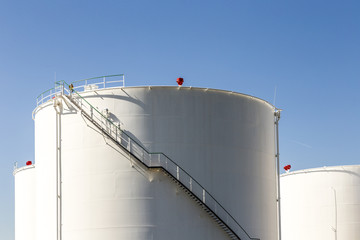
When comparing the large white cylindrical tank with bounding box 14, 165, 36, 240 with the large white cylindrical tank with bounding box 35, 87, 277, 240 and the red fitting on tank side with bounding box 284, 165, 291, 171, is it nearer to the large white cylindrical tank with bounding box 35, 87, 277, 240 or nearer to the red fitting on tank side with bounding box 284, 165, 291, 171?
the large white cylindrical tank with bounding box 35, 87, 277, 240

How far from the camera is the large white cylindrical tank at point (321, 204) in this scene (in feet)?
142

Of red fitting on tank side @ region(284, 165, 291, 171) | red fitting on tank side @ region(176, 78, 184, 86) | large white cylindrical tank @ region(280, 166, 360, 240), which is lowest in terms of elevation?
large white cylindrical tank @ region(280, 166, 360, 240)

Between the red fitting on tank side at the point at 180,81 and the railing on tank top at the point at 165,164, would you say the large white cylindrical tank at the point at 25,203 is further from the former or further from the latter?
the red fitting on tank side at the point at 180,81

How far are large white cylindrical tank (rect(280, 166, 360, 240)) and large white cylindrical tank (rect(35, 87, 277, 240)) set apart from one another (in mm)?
12562

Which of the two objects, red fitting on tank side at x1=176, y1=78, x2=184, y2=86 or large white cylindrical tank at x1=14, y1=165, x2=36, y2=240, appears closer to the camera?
red fitting on tank side at x1=176, y1=78, x2=184, y2=86

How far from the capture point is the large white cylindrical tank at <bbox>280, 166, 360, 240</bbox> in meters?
43.2

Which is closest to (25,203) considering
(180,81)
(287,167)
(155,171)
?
(155,171)

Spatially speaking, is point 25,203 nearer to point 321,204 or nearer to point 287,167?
point 287,167

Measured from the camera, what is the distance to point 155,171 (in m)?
30.0

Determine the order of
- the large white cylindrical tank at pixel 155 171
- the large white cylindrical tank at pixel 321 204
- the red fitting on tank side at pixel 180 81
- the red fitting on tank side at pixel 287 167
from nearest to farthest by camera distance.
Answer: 1. the large white cylindrical tank at pixel 155 171
2. the red fitting on tank side at pixel 180 81
3. the large white cylindrical tank at pixel 321 204
4. the red fitting on tank side at pixel 287 167

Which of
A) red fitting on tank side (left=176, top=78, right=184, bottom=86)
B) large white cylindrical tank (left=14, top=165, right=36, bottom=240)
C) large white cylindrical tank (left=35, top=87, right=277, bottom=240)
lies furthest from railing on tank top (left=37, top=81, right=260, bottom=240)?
large white cylindrical tank (left=14, top=165, right=36, bottom=240)

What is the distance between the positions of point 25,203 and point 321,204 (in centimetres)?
2154

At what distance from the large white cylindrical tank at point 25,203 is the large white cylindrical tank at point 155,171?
10.9 meters

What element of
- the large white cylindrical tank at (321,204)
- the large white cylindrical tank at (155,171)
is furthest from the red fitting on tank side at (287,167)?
the large white cylindrical tank at (155,171)
